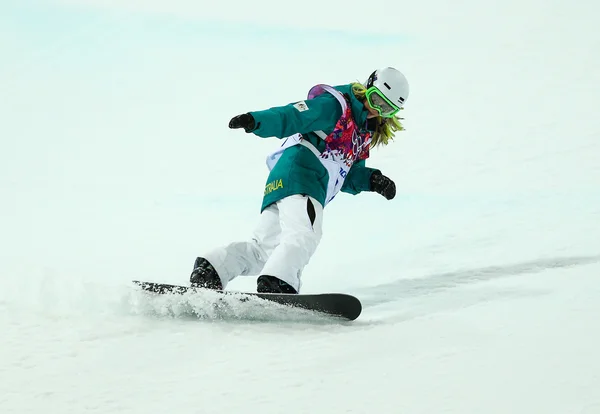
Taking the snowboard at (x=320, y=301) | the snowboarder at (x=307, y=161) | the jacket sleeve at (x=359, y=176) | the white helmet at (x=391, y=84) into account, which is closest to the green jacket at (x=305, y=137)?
the snowboarder at (x=307, y=161)

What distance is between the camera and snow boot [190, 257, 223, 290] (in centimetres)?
382

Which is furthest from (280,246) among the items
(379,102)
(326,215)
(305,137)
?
(326,215)

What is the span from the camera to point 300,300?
342cm

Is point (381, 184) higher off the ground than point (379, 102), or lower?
lower

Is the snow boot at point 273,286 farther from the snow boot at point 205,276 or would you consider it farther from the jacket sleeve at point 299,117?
the jacket sleeve at point 299,117

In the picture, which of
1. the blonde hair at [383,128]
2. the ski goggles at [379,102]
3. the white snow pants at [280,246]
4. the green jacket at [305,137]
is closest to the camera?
the white snow pants at [280,246]

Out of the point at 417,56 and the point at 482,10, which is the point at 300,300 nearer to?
the point at 417,56

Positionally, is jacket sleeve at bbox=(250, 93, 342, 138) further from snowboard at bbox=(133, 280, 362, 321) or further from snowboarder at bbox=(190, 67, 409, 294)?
snowboard at bbox=(133, 280, 362, 321)

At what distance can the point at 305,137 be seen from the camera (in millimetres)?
4062

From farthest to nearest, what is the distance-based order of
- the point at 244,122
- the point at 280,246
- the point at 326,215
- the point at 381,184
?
the point at 326,215
the point at 381,184
the point at 280,246
the point at 244,122

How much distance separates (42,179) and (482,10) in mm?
9248

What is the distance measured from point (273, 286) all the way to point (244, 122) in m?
0.73

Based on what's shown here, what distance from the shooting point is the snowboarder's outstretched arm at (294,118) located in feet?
11.9

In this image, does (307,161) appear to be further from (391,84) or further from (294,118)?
(391,84)
